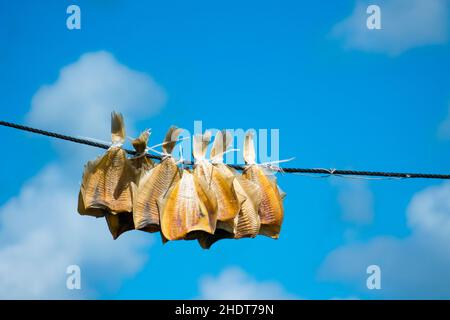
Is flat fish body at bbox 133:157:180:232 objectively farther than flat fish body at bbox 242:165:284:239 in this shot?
No

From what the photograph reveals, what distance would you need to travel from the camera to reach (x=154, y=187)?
26.3 feet

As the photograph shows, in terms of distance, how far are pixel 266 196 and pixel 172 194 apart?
116 cm

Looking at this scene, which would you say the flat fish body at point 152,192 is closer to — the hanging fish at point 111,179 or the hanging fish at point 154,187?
the hanging fish at point 154,187

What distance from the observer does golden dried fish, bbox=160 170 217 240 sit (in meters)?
7.74

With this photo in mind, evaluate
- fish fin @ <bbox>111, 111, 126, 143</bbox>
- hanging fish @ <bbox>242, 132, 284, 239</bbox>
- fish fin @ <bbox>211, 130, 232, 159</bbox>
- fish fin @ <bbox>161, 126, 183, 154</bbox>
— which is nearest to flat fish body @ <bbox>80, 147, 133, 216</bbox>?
fish fin @ <bbox>111, 111, 126, 143</bbox>

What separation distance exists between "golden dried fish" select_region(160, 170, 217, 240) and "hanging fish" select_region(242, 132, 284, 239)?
859 mm

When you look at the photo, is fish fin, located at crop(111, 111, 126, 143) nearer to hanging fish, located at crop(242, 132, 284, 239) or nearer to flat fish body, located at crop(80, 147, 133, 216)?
flat fish body, located at crop(80, 147, 133, 216)

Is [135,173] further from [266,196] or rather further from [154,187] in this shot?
[266,196]

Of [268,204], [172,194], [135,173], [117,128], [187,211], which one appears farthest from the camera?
[268,204]

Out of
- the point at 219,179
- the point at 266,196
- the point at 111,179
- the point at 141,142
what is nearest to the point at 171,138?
the point at 141,142

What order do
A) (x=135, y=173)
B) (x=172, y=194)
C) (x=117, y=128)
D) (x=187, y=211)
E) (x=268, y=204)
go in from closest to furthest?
(x=187, y=211)
(x=172, y=194)
(x=117, y=128)
(x=135, y=173)
(x=268, y=204)

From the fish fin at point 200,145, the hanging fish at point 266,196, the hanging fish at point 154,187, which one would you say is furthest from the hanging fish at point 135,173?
the hanging fish at point 266,196

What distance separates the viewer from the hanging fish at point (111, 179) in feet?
26.6

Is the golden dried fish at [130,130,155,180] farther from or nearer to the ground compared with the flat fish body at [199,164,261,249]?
farther from the ground
